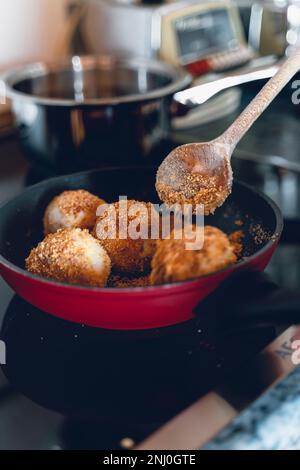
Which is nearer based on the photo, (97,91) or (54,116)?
(54,116)

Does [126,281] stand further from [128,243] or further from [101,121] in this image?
[101,121]

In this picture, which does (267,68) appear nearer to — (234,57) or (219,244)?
(234,57)

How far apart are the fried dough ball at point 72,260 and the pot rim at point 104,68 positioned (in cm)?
32

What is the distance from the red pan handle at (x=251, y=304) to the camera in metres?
0.54

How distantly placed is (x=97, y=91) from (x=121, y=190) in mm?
402

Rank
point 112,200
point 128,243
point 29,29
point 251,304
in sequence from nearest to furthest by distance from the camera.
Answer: point 251,304, point 128,243, point 112,200, point 29,29

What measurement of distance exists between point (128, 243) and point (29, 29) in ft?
2.50

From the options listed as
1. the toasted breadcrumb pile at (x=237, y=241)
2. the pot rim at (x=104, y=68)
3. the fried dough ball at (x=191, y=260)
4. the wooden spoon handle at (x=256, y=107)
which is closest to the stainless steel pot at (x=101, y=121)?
the pot rim at (x=104, y=68)

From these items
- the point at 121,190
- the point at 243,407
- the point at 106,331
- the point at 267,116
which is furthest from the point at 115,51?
the point at 243,407

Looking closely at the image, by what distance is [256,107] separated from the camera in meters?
0.74

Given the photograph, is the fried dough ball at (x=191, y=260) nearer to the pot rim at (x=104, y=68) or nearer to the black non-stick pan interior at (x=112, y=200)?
the black non-stick pan interior at (x=112, y=200)

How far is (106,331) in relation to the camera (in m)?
0.67

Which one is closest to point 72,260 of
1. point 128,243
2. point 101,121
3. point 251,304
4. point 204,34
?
point 128,243

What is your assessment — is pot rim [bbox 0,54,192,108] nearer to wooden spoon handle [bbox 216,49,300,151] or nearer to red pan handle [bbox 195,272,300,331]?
wooden spoon handle [bbox 216,49,300,151]
